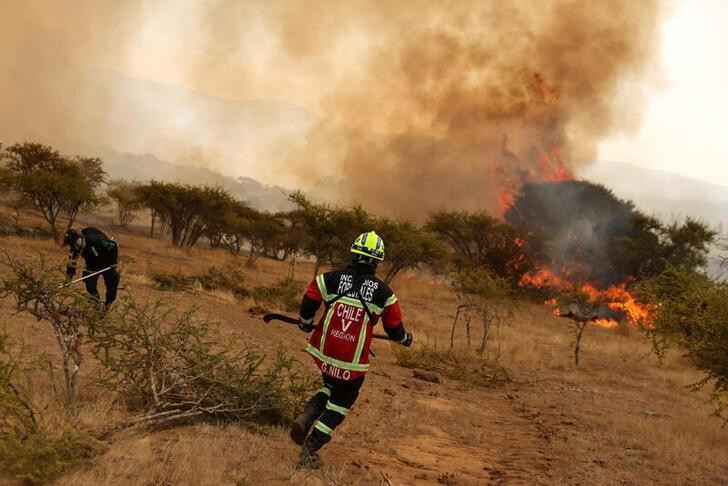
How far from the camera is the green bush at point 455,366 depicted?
41.7 feet

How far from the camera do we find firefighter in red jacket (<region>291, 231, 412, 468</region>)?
4898 millimetres

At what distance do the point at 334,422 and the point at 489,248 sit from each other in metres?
34.1

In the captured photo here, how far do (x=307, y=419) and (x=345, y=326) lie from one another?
0.93 m

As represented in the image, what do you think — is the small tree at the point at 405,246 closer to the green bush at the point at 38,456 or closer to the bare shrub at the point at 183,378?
the bare shrub at the point at 183,378

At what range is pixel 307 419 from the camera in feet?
16.1

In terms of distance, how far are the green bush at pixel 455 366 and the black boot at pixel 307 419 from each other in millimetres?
7871

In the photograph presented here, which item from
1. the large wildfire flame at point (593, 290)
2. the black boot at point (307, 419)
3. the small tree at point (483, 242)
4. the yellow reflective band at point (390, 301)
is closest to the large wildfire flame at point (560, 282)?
the large wildfire flame at point (593, 290)

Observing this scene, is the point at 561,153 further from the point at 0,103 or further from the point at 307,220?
the point at 0,103

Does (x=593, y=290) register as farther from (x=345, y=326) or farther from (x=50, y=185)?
(x=345, y=326)

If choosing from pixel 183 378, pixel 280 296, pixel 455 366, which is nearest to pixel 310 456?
pixel 183 378

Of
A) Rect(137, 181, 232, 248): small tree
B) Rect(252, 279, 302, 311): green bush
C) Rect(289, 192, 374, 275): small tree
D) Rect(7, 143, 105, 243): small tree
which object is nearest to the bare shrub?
Rect(252, 279, 302, 311): green bush

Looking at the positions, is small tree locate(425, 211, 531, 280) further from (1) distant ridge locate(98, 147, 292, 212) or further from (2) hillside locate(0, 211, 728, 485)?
(1) distant ridge locate(98, 147, 292, 212)

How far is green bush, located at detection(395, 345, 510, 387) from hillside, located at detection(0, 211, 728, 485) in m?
0.24

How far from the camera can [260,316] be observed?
1598 centimetres
